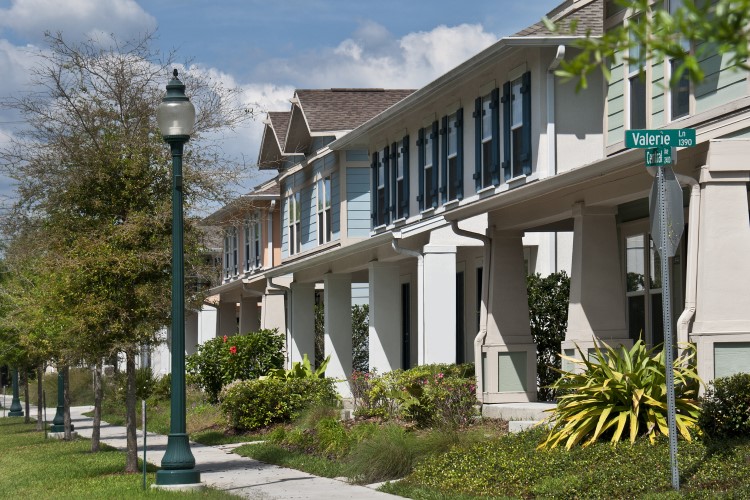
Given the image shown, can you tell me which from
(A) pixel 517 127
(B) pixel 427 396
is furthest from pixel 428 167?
(B) pixel 427 396

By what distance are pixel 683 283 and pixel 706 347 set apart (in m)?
5.21

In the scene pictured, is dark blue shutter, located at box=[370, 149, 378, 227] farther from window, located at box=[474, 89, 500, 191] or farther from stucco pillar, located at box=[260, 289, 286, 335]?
window, located at box=[474, 89, 500, 191]

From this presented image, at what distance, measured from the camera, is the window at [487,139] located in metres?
21.3

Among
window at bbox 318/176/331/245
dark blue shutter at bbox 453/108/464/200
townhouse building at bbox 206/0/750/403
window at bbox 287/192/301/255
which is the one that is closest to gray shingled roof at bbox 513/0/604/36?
townhouse building at bbox 206/0/750/403

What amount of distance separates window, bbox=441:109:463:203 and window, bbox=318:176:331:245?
866 cm

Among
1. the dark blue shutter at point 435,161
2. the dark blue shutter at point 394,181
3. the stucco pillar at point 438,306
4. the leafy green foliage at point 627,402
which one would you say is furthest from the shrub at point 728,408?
the dark blue shutter at point 394,181

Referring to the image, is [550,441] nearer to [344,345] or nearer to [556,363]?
[556,363]

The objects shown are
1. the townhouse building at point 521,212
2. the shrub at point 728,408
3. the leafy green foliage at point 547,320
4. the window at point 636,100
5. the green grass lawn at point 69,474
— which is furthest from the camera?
the leafy green foliage at point 547,320

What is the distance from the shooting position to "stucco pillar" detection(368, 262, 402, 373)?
74.7 ft

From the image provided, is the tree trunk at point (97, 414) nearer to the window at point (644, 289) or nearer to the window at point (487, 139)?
the window at point (487, 139)

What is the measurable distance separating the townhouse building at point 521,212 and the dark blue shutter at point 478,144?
51 mm

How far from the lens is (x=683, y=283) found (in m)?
17.0

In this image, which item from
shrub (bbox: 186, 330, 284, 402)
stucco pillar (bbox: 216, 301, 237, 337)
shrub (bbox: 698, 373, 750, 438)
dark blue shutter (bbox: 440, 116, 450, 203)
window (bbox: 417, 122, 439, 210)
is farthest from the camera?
stucco pillar (bbox: 216, 301, 237, 337)

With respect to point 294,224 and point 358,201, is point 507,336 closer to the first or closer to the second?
point 358,201
